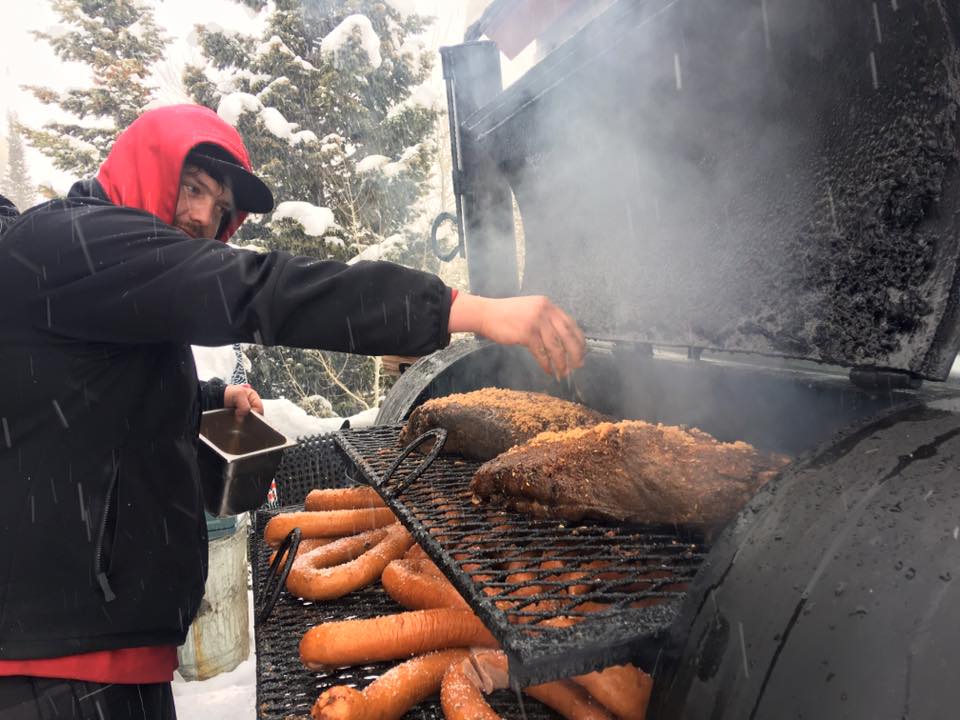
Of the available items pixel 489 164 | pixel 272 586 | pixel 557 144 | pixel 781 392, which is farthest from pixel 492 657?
pixel 489 164

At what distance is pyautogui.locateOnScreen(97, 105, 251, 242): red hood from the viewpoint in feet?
6.85

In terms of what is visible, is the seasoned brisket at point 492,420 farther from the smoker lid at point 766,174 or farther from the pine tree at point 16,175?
the pine tree at point 16,175

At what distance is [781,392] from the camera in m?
2.12

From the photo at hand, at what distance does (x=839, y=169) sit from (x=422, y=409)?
1945 millimetres

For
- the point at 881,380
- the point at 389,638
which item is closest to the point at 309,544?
the point at 389,638

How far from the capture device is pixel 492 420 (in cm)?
267

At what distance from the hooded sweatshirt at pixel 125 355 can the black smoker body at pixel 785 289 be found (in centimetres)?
98

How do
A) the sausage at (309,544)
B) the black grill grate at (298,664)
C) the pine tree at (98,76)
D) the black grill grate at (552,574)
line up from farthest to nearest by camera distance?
the pine tree at (98,76) < the sausage at (309,544) < the black grill grate at (298,664) < the black grill grate at (552,574)

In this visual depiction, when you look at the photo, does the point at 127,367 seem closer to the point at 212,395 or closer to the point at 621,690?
the point at 212,395

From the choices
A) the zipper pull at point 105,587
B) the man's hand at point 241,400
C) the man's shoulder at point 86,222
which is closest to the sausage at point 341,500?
the man's hand at point 241,400

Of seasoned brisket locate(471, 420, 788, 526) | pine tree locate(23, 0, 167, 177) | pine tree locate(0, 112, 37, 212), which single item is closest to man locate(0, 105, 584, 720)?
seasoned brisket locate(471, 420, 788, 526)

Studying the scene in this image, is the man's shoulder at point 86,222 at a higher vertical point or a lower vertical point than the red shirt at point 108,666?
higher

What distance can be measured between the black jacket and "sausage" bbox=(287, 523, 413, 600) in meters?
0.59

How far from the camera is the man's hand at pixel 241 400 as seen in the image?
10.6ft
